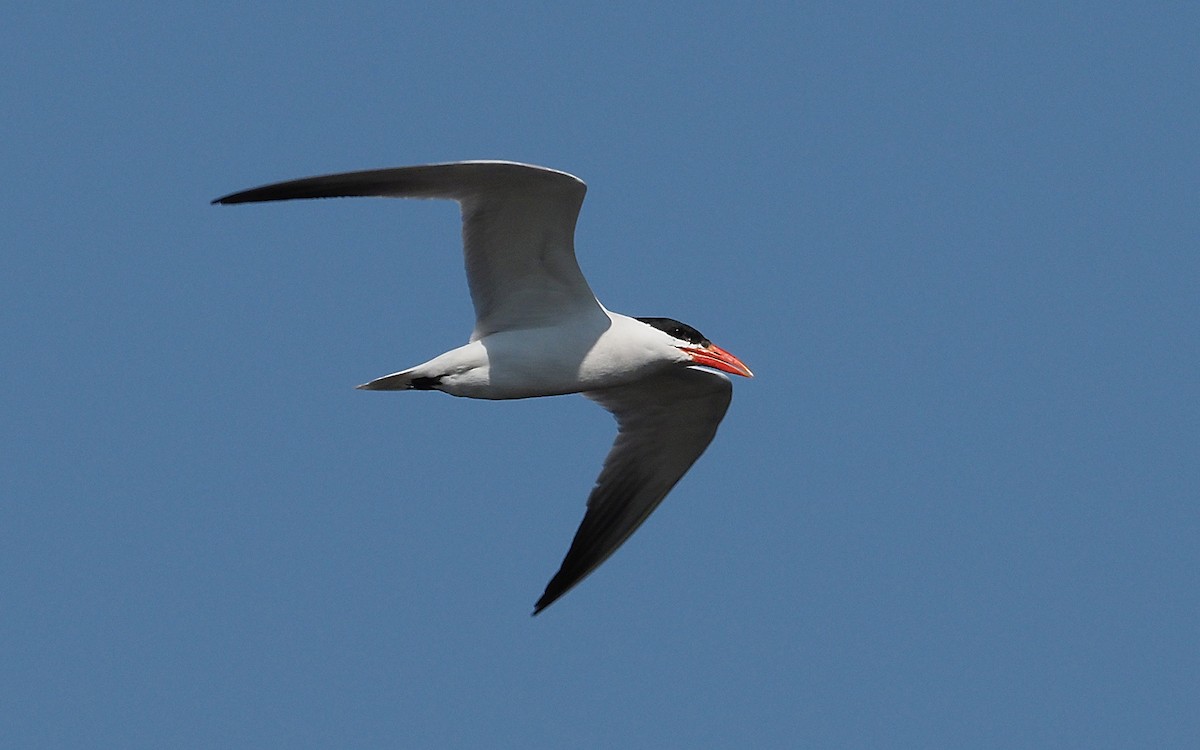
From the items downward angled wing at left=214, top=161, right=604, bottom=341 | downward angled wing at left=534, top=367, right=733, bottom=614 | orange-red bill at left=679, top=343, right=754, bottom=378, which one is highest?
downward angled wing at left=214, top=161, right=604, bottom=341

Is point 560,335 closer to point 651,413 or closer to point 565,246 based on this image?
point 565,246

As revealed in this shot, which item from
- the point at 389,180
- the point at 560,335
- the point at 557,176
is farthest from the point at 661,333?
the point at 389,180

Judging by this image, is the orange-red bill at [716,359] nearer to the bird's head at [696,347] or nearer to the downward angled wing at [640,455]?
the bird's head at [696,347]

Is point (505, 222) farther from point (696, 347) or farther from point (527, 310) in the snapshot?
point (696, 347)

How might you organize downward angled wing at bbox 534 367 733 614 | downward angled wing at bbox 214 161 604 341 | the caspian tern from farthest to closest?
downward angled wing at bbox 534 367 733 614 < the caspian tern < downward angled wing at bbox 214 161 604 341

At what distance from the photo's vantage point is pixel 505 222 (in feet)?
38.2

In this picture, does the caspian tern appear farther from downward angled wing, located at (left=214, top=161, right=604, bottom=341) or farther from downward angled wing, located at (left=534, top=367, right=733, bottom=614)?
downward angled wing, located at (left=534, top=367, right=733, bottom=614)

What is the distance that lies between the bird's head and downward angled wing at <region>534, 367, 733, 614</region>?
89 cm

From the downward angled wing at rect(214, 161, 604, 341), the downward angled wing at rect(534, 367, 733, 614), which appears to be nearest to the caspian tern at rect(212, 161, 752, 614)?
the downward angled wing at rect(214, 161, 604, 341)

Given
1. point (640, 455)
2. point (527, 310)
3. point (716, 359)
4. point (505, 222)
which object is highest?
point (505, 222)

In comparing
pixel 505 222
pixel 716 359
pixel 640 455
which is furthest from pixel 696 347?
pixel 505 222

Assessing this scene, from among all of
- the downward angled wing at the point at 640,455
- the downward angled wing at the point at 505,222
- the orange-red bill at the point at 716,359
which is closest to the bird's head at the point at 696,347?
the orange-red bill at the point at 716,359

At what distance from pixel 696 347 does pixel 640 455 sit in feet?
5.88

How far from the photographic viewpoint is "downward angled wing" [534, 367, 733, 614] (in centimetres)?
1364
